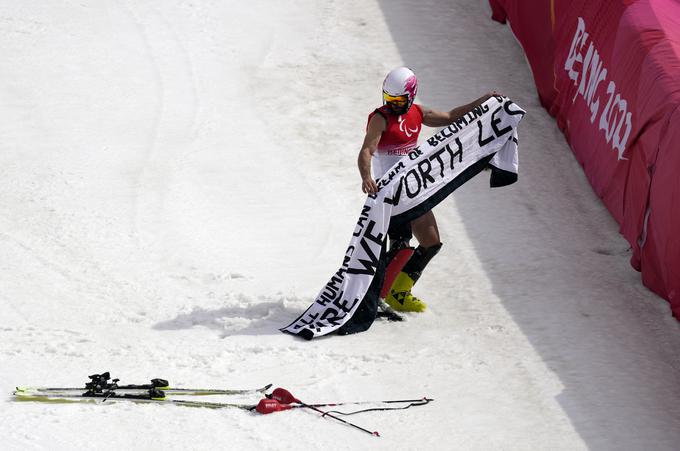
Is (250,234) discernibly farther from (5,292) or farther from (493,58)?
(493,58)

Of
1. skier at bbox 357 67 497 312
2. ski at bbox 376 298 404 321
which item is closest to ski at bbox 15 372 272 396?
ski at bbox 376 298 404 321

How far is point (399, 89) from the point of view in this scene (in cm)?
901

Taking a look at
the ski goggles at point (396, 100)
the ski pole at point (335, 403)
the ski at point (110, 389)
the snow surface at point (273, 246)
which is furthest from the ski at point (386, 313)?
the ski at point (110, 389)

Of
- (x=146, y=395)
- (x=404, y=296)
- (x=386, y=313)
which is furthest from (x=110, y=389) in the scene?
(x=404, y=296)

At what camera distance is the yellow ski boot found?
9516mm

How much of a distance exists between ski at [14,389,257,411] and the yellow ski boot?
2200 mm

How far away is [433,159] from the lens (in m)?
9.30

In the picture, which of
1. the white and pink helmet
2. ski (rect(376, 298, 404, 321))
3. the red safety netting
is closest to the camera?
the white and pink helmet

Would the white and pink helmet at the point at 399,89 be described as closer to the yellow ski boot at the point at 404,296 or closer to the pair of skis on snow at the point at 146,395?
the yellow ski boot at the point at 404,296

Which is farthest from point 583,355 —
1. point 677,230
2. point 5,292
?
point 5,292

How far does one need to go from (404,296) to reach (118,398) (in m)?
2.83

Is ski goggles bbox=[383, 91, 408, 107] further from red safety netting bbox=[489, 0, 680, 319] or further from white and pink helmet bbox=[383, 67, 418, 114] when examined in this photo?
red safety netting bbox=[489, 0, 680, 319]

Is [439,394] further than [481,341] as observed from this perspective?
No

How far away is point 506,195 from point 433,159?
2880mm
